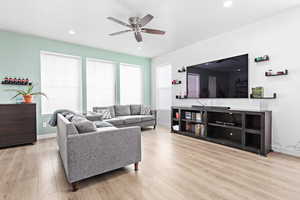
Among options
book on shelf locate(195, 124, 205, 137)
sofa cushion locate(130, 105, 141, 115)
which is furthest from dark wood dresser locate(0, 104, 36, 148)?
book on shelf locate(195, 124, 205, 137)

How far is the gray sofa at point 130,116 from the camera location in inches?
171

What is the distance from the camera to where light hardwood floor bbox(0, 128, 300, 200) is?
1.64m

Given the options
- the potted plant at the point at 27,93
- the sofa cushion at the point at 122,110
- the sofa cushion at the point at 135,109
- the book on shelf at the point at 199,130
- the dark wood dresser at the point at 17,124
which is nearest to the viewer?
the dark wood dresser at the point at 17,124

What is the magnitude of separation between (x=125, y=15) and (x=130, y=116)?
296 cm

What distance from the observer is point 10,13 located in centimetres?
280

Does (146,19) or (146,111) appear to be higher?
(146,19)

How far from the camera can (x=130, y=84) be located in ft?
18.7

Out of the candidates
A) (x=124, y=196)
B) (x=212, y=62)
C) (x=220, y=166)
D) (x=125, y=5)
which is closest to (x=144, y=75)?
(x=212, y=62)

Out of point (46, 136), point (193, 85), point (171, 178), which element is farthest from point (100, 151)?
point (193, 85)

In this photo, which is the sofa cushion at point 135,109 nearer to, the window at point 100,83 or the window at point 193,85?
the window at point 100,83

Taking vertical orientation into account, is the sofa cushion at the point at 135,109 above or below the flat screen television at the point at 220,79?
below

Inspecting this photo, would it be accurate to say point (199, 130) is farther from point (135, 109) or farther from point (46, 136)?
point (46, 136)

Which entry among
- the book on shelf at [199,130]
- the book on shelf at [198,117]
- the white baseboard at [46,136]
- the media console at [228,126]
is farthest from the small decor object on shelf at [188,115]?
the white baseboard at [46,136]

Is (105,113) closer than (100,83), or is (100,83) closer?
(105,113)
